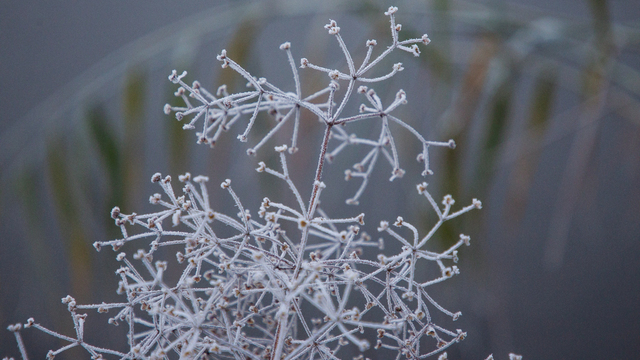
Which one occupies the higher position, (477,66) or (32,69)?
(32,69)

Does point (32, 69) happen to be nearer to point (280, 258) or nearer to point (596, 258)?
point (280, 258)

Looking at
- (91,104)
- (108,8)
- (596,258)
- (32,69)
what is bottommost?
(596,258)

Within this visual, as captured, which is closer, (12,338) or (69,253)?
(69,253)

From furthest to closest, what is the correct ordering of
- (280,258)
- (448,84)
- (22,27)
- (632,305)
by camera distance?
1. (632,305)
2. (22,27)
3. (448,84)
4. (280,258)

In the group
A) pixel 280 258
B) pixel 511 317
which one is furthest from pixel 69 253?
pixel 511 317

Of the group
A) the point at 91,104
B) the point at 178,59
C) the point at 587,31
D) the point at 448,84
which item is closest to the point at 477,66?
the point at 448,84

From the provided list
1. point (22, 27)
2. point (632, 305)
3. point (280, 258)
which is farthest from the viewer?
point (632, 305)
